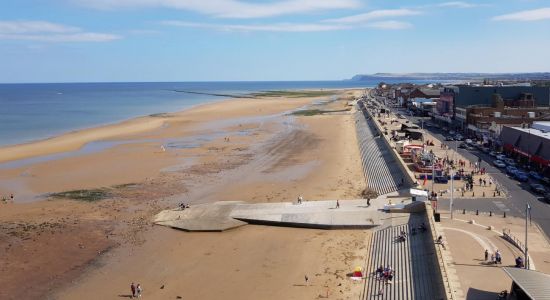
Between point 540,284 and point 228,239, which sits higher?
point 540,284

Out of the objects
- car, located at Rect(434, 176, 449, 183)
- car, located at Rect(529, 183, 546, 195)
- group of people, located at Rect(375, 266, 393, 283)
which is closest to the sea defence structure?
group of people, located at Rect(375, 266, 393, 283)

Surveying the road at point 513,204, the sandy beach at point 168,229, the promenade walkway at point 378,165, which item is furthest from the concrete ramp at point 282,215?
the promenade walkway at point 378,165

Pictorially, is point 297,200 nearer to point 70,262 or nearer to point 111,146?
point 70,262

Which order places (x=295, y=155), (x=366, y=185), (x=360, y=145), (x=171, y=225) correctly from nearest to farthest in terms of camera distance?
(x=171, y=225), (x=366, y=185), (x=295, y=155), (x=360, y=145)

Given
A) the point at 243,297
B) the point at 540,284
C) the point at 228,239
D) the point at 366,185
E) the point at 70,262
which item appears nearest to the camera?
the point at 540,284

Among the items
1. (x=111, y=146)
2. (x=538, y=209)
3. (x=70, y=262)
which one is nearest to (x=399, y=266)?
(x=538, y=209)

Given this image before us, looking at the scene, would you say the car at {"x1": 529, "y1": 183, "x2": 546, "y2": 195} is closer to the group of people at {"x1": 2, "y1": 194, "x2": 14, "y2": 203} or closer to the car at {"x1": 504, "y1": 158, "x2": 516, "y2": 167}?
the car at {"x1": 504, "y1": 158, "x2": 516, "y2": 167}

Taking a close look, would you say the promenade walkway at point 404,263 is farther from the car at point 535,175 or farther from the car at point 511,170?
the car at point 511,170
